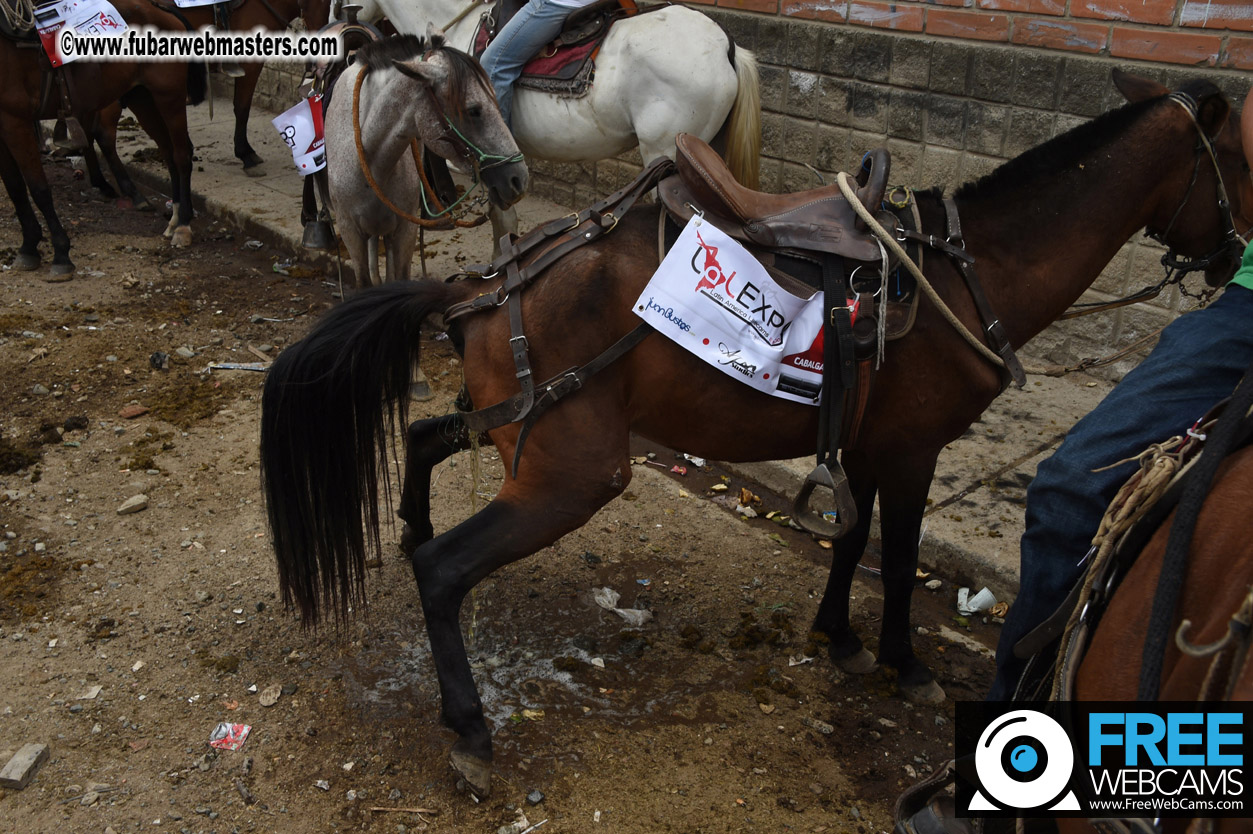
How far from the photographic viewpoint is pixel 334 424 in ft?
9.50

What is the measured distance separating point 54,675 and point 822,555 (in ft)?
9.89

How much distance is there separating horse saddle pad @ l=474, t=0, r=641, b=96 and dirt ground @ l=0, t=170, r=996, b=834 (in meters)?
2.34

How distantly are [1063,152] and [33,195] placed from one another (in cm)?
703

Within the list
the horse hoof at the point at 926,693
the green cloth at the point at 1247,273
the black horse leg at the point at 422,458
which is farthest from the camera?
the black horse leg at the point at 422,458

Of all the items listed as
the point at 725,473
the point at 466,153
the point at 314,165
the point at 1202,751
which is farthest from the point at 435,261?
the point at 1202,751

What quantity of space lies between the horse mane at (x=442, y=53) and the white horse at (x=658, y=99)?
3.26 feet

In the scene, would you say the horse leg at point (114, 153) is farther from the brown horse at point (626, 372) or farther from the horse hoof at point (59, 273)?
the brown horse at point (626, 372)

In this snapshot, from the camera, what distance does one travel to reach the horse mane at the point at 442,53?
4.56m

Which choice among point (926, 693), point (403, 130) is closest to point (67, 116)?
point (403, 130)

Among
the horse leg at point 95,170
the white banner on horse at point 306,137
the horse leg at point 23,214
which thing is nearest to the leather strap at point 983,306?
the white banner on horse at point 306,137

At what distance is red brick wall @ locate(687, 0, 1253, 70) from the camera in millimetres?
4547

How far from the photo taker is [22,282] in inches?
270

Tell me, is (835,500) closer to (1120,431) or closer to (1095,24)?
(1120,431)

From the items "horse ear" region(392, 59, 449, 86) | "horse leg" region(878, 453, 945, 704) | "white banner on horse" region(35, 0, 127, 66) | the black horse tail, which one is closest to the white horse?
"horse ear" region(392, 59, 449, 86)
